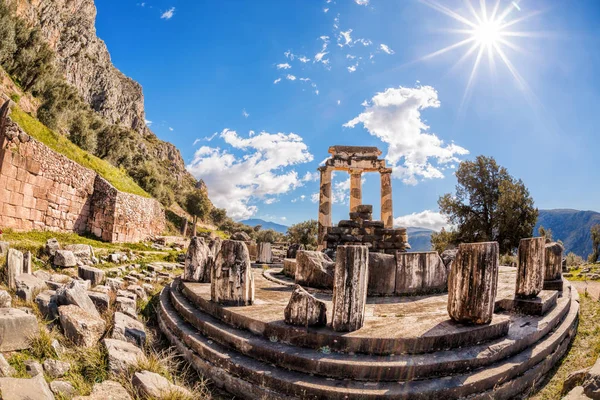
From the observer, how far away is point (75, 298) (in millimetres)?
4922

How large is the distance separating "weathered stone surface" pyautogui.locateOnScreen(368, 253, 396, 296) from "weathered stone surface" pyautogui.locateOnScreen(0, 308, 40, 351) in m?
5.28

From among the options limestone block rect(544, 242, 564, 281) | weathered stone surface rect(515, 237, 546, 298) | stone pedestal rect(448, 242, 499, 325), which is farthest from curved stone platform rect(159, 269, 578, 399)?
limestone block rect(544, 242, 564, 281)

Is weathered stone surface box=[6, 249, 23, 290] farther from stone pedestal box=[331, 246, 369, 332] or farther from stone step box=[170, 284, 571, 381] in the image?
stone pedestal box=[331, 246, 369, 332]

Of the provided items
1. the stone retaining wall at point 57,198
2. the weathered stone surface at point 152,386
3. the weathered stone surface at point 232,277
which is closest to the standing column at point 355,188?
the stone retaining wall at point 57,198

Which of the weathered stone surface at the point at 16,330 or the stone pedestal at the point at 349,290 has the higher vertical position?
the stone pedestal at the point at 349,290

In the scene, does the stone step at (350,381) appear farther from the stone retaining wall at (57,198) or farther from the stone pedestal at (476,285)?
the stone retaining wall at (57,198)

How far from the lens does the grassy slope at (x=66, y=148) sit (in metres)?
13.3

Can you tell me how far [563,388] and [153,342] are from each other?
18.4 ft

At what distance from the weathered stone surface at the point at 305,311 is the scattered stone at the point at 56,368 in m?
2.52

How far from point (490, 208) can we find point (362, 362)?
2411 cm

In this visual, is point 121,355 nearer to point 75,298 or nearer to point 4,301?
point 75,298

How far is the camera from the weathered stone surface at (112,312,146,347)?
4496mm

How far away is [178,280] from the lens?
25.7 ft

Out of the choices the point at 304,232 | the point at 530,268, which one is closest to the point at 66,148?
the point at 530,268
